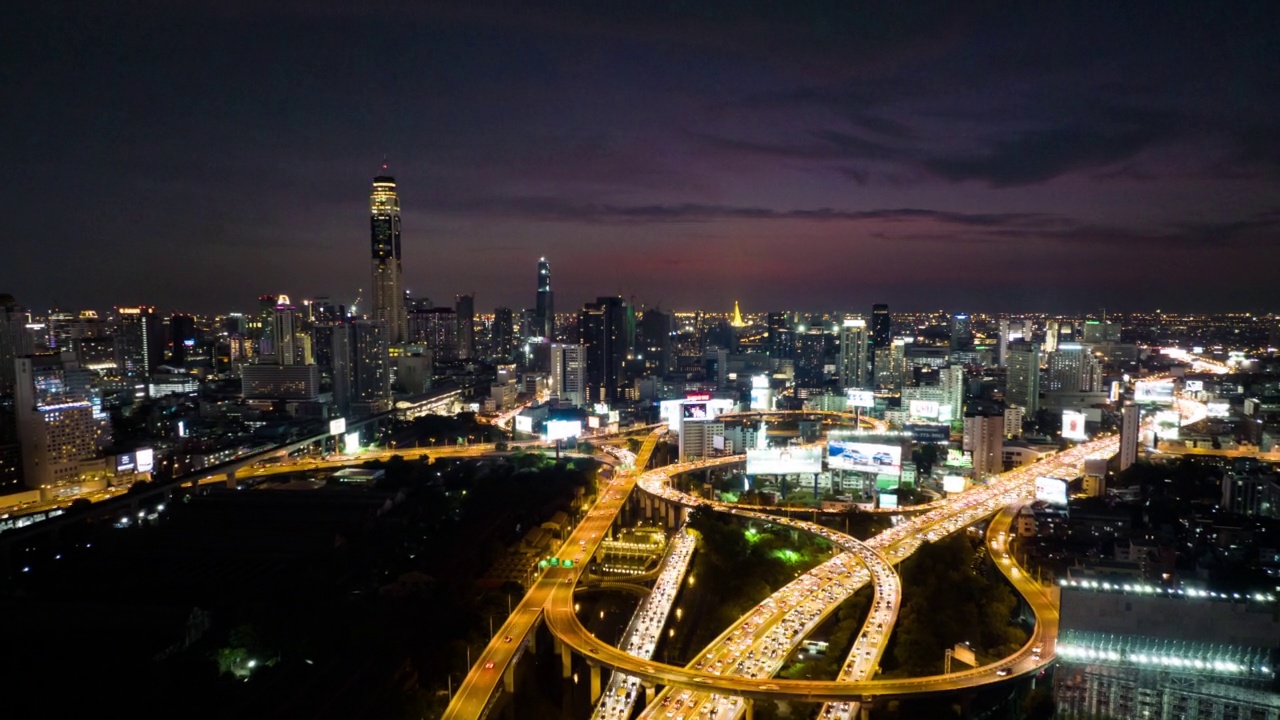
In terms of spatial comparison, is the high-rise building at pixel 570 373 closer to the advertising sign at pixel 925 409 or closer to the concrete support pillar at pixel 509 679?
the advertising sign at pixel 925 409

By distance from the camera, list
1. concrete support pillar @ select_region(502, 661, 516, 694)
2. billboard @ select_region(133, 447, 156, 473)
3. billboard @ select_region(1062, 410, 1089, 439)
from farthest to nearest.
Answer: billboard @ select_region(1062, 410, 1089, 439)
billboard @ select_region(133, 447, 156, 473)
concrete support pillar @ select_region(502, 661, 516, 694)

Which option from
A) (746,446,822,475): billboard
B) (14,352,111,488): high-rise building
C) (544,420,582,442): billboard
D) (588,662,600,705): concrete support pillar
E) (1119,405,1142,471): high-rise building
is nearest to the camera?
(588,662,600,705): concrete support pillar

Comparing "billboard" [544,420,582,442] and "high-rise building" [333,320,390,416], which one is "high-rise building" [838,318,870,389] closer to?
"billboard" [544,420,582,442]

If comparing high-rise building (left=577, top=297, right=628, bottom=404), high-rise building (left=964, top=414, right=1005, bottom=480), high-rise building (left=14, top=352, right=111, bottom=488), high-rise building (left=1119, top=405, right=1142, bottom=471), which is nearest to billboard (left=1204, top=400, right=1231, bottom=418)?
high-rise building (left=1119, top=405, right=1142, bottom=471)

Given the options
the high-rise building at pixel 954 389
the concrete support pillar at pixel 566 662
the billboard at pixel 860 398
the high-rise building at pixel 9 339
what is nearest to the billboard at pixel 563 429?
the billboard at pixel 860 398

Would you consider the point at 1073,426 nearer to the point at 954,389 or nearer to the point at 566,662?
the point at 954,389

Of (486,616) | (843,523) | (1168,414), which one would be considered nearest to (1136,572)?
(843,523)

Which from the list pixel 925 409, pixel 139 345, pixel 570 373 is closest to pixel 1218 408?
pixel 925 409
